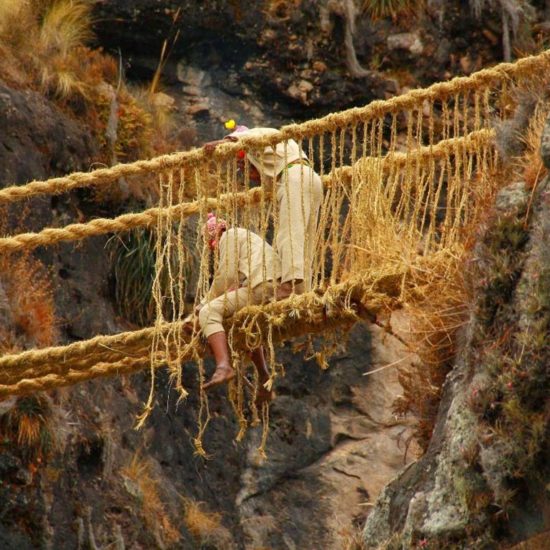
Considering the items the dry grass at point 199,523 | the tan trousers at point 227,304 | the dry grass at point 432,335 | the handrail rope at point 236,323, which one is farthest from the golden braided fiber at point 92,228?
the dry grass at point 199,523

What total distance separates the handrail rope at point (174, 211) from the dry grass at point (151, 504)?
284cm

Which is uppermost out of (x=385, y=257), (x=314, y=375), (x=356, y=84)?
(x=385, y=257)

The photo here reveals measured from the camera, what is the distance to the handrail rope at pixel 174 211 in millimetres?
10023

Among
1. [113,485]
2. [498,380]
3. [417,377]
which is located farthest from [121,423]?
[498,380]

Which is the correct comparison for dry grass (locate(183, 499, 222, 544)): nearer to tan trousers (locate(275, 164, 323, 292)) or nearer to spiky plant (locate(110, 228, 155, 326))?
spiky plant (locate(110, 228, 155, 326))

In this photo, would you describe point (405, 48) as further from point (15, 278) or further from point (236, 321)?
point (236, 321)

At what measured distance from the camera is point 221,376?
9469 mm

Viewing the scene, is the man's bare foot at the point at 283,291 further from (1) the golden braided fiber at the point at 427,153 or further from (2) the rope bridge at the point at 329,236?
(1) the golden braided fiber at the point at 427,153

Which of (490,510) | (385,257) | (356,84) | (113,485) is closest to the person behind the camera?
(490,510)

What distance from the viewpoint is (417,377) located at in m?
10.5

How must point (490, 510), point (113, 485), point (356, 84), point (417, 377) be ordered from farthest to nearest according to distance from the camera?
point (356, 84), point (113, 485), point (417, 377), point (490, 510)

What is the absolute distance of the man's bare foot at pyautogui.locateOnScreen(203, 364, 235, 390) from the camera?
945 centimetres

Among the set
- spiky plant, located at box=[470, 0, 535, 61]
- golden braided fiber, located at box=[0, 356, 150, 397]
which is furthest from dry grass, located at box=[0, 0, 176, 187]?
golden braided fiber, located at box=[0, 356, 150, 397]

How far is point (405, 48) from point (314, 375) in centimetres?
343
